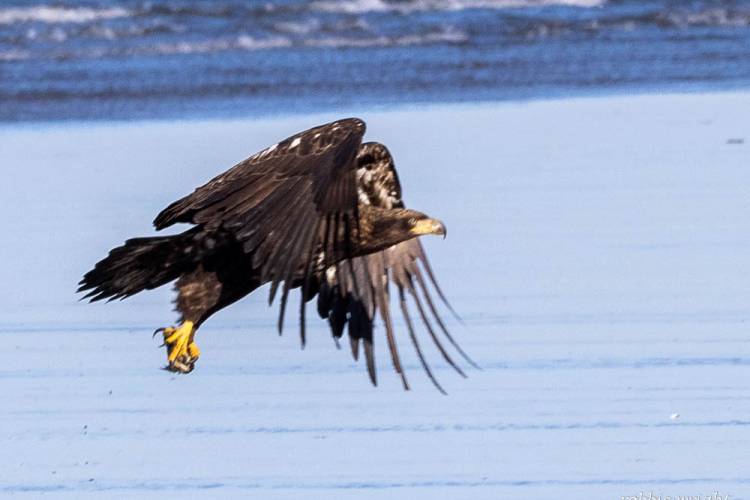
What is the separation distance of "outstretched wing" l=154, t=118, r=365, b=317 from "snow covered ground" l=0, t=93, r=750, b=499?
2.18 feet

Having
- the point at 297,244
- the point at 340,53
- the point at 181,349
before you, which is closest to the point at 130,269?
the point at 181,349

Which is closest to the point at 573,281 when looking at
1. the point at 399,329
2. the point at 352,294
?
the point at 399,329

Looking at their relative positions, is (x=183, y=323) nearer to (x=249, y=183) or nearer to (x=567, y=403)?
(x=249, y=183)

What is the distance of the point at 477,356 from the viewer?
715 centimetres

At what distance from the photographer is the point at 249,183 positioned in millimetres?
6023

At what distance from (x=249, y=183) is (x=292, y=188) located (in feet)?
0.64

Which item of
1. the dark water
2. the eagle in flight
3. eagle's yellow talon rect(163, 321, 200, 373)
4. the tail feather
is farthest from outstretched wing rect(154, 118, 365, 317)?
the dark water

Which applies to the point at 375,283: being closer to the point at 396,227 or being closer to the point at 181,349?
the point at 396,227

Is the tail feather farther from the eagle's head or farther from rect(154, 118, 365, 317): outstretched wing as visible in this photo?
the eagle's head

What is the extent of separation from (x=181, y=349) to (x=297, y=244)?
3.37 ft

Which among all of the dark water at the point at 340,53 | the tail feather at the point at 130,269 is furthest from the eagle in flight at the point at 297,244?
the dark water at the point at 340,53

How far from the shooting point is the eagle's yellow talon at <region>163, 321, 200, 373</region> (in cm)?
654

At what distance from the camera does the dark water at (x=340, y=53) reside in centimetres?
1370

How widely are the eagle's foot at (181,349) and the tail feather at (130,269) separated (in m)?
0.21
